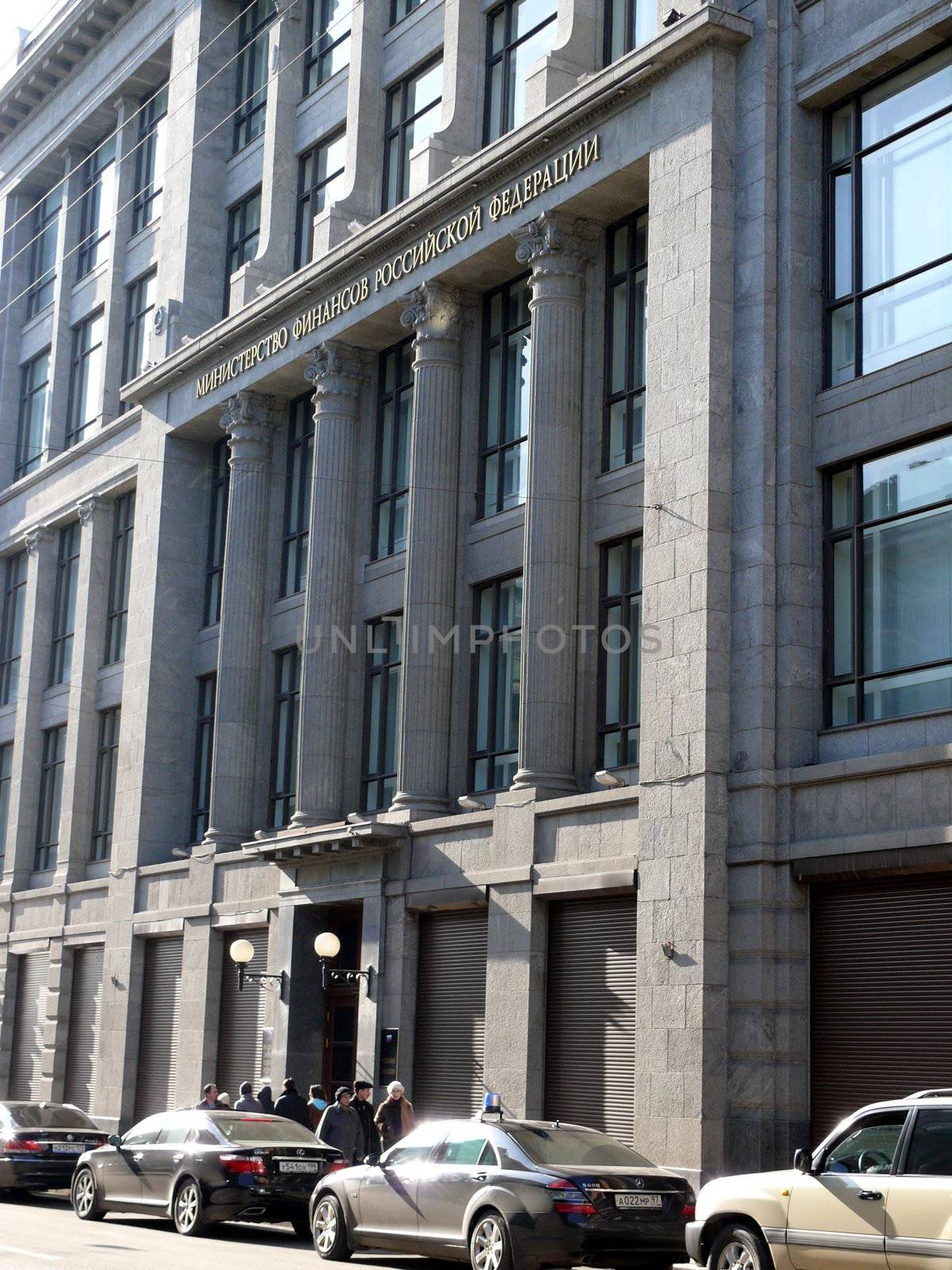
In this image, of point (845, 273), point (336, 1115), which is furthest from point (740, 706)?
point (336, 1115)

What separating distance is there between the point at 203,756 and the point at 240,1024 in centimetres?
722

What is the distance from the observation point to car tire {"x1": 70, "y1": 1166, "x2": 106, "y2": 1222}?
24.1 m

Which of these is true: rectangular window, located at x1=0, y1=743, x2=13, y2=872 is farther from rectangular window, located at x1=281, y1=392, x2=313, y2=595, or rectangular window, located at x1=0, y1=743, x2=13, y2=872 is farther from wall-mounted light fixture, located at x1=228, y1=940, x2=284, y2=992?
wall-mounted light fixture, located at x1=228, y1=940, x2=284, y2=992

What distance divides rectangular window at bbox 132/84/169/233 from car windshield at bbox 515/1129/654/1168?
33.3m

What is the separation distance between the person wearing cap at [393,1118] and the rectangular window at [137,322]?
1010 inches

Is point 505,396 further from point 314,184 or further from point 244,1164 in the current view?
point 244,1164

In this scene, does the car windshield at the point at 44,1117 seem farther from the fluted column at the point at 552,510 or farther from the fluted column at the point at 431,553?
the fluted column at the point at 552,510

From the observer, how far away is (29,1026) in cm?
4466

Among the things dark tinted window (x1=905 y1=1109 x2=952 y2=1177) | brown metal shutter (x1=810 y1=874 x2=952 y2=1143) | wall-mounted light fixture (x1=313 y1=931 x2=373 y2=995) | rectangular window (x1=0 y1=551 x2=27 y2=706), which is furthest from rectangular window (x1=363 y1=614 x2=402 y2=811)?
dark tinted window (x1=905 y1=1109 x2=952 y2=1177)

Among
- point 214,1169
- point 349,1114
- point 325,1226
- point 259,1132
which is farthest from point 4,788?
point 325,1226

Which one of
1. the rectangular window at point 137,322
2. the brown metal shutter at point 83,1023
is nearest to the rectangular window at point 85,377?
the rectangular window at point 137,322

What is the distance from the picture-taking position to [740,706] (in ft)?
77.8

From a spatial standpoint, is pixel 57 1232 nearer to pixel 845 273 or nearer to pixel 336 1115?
pixel 336 1115

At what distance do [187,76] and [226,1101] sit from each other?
26063mm
